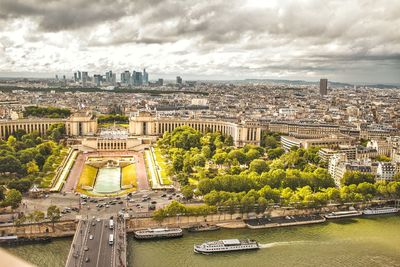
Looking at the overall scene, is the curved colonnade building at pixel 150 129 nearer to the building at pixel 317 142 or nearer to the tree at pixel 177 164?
the building at pixel 317 142

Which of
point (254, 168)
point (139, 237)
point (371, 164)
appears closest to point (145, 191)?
point (139, 237)

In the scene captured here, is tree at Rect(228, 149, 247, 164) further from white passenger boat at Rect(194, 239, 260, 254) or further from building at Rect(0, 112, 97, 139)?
building at Rect(0, 112, 97, 139)

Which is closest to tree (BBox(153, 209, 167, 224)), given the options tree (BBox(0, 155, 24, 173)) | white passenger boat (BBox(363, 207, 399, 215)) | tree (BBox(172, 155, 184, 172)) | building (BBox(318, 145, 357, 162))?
tree (BBox(172, 155, 184, 172))

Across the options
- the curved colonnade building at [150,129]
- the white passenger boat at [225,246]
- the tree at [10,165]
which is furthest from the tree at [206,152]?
the white passenger boat at [225,246]

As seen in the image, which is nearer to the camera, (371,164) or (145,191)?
(145,191)

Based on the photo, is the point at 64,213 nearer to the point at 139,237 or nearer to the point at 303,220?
the point at 139,237
